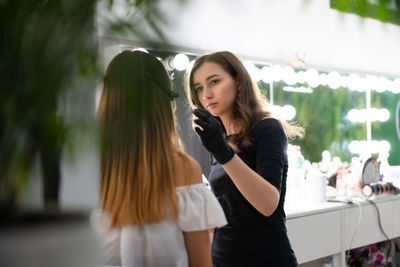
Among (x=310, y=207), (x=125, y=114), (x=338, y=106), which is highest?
(x=338, y=106)

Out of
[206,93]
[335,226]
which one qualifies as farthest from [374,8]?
[335,226]

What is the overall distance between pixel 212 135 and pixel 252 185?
21cm

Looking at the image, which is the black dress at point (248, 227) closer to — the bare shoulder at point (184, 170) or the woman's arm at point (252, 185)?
the woman's arm at point (252, 185)

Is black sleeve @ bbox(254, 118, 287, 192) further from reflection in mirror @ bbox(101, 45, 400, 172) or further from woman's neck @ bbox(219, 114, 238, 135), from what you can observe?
reflection in mirror @ bbox(101, 45, 400, 172)

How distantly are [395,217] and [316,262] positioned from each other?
574 mm

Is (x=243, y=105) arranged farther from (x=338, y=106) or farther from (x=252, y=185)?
(x=338, y=106)

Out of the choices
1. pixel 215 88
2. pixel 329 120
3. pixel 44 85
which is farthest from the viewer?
pixel 329 120

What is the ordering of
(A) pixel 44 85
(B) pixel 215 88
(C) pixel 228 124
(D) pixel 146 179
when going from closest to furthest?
1. (A) pixel 44 85
2. (D) pixel 146 179
3. (B) pixel 215 88
4. (C) pixel 228 124

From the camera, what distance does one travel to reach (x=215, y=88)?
3.26 feet

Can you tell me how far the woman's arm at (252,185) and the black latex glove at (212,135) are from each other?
27mm

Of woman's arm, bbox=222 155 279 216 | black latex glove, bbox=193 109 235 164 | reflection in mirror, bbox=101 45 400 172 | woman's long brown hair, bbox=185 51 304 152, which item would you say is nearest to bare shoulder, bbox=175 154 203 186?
black latex glove, bbox=193 109 235 164

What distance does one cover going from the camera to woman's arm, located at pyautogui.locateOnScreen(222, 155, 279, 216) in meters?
0.99

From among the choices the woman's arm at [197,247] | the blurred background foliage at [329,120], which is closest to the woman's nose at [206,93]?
the woman's arm at [197,247]

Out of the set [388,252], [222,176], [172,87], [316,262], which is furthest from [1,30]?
[388,252]
